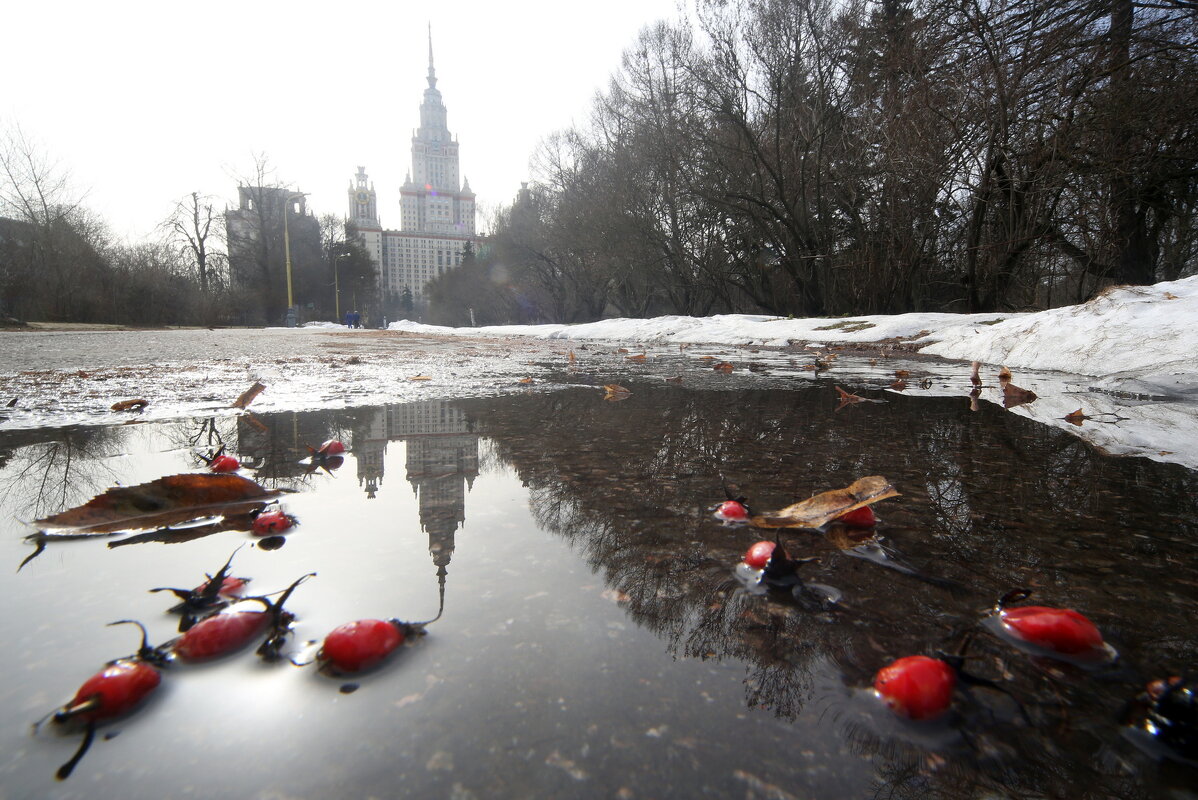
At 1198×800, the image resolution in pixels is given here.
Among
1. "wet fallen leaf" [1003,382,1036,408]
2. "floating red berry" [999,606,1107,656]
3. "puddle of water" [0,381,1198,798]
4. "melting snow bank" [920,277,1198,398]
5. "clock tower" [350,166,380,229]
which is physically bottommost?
"puddle of water" [0,381,1198,798]

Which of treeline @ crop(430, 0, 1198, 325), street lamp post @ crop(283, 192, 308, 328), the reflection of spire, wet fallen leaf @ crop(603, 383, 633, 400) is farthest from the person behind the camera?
Result: street lamp post @ crop(283, 192, 308, 328)

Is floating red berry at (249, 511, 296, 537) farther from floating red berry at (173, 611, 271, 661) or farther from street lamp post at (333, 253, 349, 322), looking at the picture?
street lamp post at (333, 253, 349, 322)

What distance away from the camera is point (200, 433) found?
7.37 ft

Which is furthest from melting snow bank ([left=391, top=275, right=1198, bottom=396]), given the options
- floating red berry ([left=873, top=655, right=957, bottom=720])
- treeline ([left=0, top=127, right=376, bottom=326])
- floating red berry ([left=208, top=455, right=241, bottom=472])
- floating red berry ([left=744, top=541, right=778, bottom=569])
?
treeline ([left=0, top=127, right=376, bottom=326])

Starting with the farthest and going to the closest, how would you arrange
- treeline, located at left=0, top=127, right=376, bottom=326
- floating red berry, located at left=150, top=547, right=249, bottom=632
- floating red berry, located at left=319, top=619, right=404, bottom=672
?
treeline, located at left=0, top=127, right=376, bottom=326 → floating red berry, located at left=150, top=547, right=249, bottom=632 → floating red berry, located at left=319, top=619, right=404, bottom=672

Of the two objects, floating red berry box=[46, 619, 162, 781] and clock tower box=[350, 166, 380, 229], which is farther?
clock tower box=[350, 166, 380, 229]

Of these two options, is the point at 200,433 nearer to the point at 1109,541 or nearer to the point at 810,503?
the point at 810,503

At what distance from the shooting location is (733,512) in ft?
4.18

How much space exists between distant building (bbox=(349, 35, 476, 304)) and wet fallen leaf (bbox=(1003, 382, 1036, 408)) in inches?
4162

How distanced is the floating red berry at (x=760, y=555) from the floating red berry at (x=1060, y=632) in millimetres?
343

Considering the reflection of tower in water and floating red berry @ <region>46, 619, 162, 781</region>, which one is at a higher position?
the reflection of tower in water

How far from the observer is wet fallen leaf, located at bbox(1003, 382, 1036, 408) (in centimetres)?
306

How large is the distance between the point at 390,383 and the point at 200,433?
5.92 feet

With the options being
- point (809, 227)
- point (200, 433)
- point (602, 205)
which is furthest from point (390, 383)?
point (602, 205)
